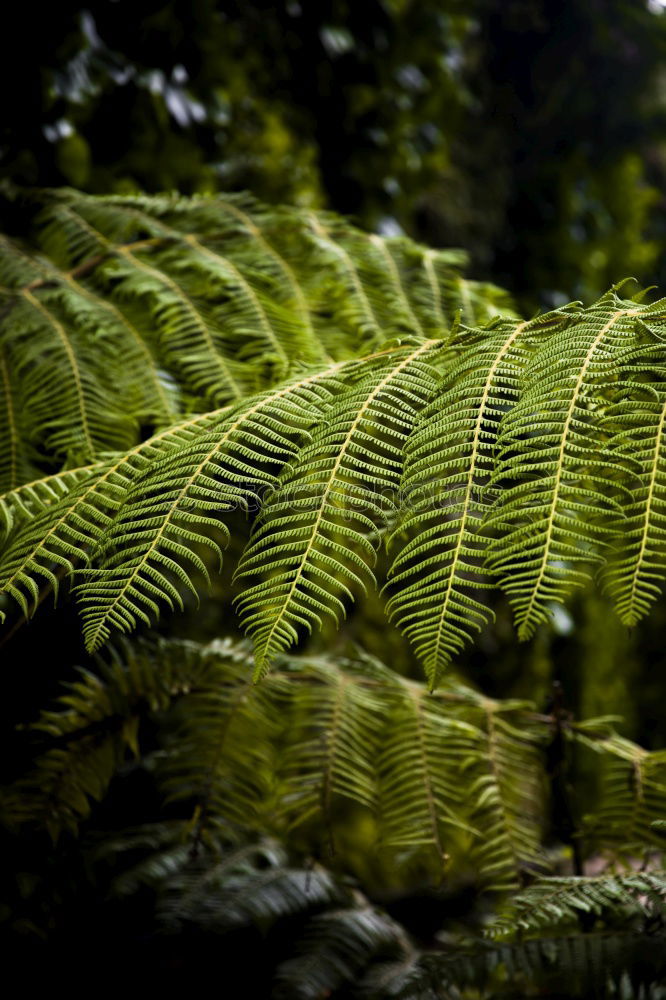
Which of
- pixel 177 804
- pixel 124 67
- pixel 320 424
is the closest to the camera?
pixel 320 424

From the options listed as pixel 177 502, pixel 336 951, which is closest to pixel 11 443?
pixel 177 502

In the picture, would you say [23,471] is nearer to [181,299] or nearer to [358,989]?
[181,299]

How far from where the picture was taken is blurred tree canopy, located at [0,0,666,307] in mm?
1867

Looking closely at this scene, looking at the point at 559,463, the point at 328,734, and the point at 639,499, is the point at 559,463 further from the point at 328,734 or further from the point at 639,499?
the point at 328,734

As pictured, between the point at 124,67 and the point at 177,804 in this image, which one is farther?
the point at 124,67

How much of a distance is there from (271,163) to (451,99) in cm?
107

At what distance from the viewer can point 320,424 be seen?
807 millimetres

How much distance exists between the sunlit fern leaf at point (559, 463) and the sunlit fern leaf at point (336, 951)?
770 millimetres

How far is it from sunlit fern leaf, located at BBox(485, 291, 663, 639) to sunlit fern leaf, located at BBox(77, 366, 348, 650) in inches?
8.7

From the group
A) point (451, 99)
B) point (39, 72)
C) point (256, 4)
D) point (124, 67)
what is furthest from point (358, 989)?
point (451, 99)

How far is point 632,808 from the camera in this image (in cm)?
119

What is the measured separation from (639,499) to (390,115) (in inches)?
98.0

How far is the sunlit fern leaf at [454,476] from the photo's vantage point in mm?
628

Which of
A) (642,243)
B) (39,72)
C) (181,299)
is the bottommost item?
(642,243)
